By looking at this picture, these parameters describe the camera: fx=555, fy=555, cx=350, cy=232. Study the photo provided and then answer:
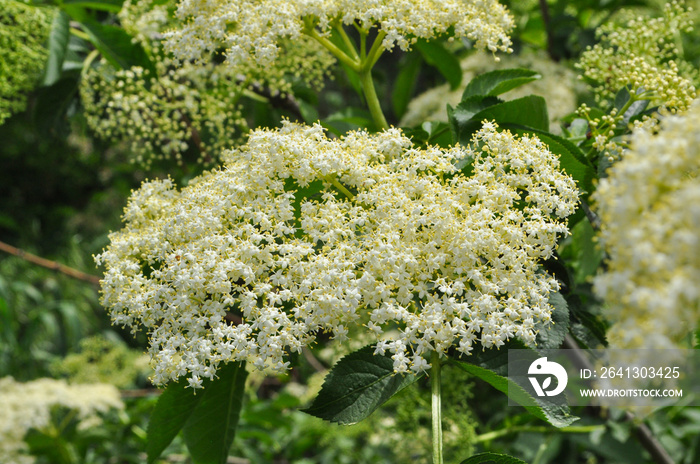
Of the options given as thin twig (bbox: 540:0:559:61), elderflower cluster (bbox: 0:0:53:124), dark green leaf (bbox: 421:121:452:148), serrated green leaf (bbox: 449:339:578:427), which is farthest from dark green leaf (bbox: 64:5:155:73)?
thin twig (bbox: 540:0:559:61)

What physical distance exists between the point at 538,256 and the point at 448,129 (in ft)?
1.46

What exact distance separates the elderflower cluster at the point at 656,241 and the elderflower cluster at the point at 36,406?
258cm

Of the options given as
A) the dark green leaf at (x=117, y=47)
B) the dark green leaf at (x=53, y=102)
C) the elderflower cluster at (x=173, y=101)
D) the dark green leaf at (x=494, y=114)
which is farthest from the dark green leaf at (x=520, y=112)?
the dark green leaf at (x=53, y=102)

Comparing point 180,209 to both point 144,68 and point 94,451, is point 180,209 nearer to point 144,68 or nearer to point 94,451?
point 144,68

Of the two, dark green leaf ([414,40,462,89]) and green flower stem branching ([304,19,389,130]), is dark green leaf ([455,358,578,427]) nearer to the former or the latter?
Result: green flower stem branching ([304,19,389,130])

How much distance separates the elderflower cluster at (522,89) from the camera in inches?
89.4

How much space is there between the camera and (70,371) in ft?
10.7

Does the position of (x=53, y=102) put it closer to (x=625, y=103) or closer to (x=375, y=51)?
(x=375, y=51)

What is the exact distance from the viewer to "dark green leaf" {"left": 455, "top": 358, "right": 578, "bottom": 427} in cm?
98

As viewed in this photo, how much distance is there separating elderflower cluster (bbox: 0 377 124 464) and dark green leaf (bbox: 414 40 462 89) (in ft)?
6.97

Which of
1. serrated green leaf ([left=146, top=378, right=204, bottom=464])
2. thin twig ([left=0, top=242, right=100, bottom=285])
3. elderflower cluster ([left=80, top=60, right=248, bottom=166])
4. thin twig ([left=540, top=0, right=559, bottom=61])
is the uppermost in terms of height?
thin twig ([left=540, top=0, right=559, bottom=61])

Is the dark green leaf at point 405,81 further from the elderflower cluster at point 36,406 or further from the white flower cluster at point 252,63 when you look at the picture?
the elderflower cluster at point 36,406

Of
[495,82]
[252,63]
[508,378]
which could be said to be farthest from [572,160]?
[252,63]

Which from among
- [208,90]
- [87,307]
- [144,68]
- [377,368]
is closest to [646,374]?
[377,368]
